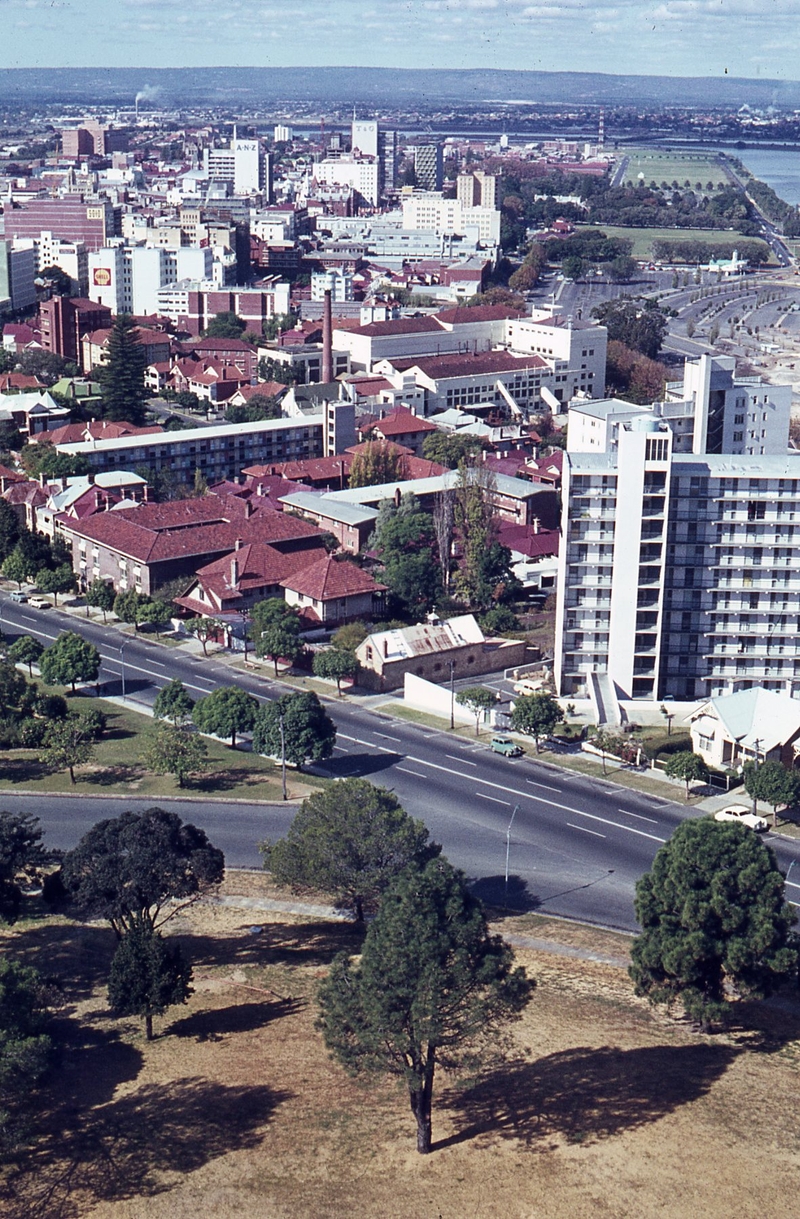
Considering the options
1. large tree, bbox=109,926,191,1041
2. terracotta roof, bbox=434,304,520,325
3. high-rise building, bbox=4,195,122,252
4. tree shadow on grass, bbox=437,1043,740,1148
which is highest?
high-rise building, bbox=4,195,122,252

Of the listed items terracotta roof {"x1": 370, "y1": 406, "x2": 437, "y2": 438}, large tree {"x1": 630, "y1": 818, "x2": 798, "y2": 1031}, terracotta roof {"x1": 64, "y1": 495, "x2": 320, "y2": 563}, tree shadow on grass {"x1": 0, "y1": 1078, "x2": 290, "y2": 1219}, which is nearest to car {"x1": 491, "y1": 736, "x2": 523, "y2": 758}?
large tree {"x1": 630, "y1": 818, "x2": 798, "y2": 1031}

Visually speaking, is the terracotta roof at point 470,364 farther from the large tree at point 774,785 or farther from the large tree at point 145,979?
the large tree at point 145,979

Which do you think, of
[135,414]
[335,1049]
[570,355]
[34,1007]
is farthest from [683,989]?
[570,355]

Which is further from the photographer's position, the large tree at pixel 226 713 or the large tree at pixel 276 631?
the large tree at pixel 276 631

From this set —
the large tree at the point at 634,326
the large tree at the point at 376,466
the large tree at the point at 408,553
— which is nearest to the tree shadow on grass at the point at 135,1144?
the large tree at the point at 408,553

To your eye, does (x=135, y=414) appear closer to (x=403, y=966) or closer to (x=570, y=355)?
A: (x=570, y=355)

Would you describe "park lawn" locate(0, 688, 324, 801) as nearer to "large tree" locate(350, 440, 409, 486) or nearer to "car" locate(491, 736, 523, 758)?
"car" locate(491, 736, 523, 758)
